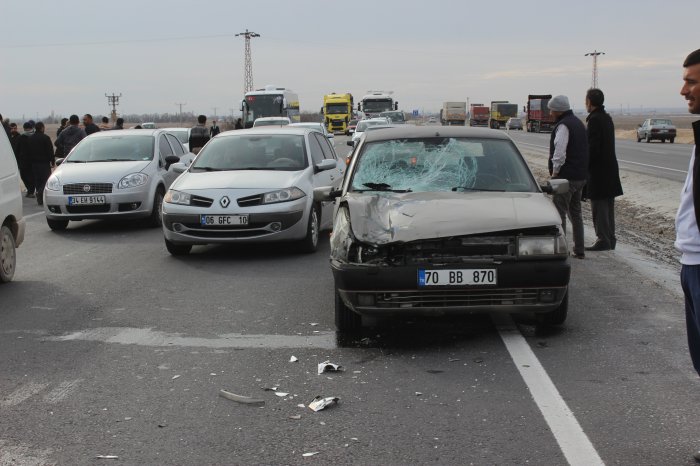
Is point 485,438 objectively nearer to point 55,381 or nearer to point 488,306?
point 488,306

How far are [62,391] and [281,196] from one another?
569 cm

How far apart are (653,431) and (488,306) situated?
1913 mm

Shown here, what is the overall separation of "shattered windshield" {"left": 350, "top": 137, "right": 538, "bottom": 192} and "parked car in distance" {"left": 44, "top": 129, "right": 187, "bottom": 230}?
600 cm

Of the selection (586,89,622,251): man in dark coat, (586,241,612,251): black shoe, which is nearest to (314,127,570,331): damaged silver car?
(586,89,622,251): man in dark coat

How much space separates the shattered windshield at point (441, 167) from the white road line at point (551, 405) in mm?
1338

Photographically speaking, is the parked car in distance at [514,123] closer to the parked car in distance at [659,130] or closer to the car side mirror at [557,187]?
the parked car in distance at [659,130]

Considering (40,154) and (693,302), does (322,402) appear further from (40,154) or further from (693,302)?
(40,154)

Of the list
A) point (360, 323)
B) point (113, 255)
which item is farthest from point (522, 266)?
point (113, 255)

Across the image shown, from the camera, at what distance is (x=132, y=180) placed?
541 inches

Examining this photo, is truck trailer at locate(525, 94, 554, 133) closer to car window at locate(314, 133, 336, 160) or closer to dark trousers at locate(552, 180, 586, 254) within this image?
car window at locate(314, 133, 336, 160)

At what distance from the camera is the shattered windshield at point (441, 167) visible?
7.14m

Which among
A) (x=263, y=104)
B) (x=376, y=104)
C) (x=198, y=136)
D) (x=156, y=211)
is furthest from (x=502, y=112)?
(x=156, y=211)

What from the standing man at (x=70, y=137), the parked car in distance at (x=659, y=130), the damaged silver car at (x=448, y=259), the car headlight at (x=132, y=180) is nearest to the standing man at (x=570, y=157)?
the damaged silver car at (x=448, y=259)

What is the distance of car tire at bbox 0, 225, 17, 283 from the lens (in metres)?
8.77
